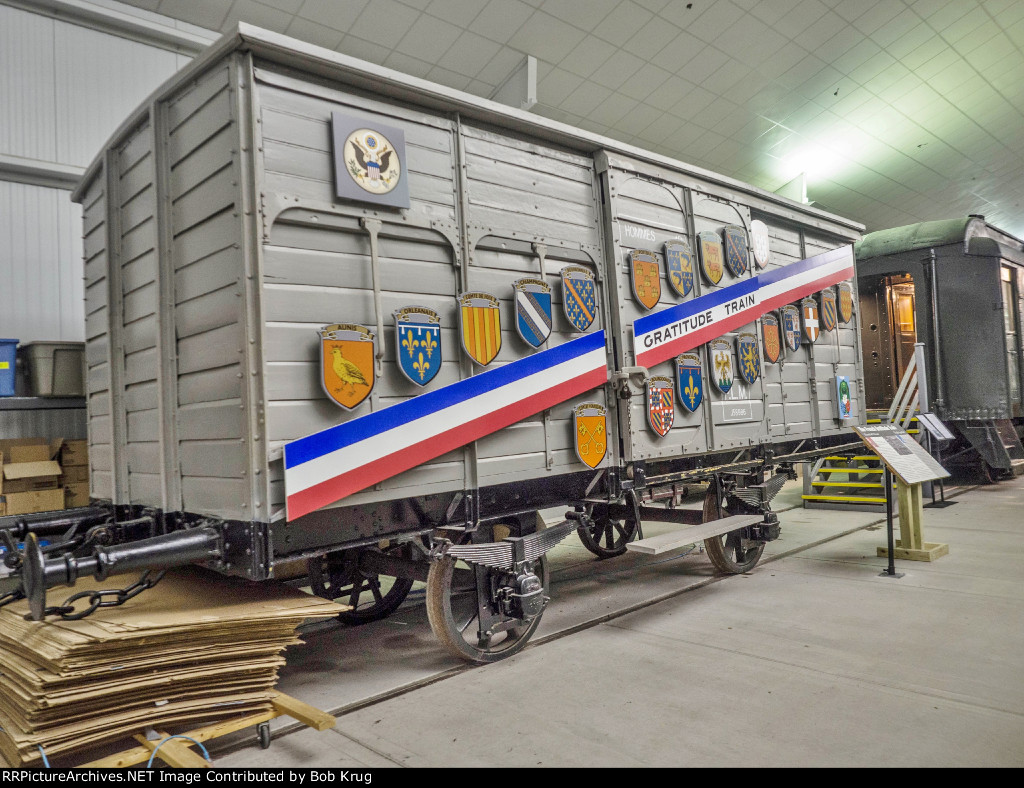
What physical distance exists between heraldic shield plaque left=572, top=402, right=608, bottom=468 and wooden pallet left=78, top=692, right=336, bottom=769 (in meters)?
2.18

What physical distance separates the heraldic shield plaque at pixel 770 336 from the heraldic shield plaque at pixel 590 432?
224cm

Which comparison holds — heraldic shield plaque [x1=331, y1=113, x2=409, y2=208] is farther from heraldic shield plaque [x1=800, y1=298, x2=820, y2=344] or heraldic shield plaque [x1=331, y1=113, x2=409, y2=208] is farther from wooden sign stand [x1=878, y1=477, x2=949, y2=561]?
wooden sign stand [x1=878, y1=477, x2=949, y2=561]

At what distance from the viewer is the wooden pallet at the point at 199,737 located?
2.70 meters

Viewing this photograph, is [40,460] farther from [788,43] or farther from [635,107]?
[788,43]

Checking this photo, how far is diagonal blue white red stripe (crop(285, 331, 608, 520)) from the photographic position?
326cm

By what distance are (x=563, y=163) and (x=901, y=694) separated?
11.7 ft

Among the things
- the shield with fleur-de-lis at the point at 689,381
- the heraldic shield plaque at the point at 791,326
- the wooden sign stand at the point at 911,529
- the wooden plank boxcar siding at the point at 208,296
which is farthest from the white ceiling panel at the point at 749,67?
the wooden sign stand at the point at 911,529

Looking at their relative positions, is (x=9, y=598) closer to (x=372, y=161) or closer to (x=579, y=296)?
(x=372, y=161)

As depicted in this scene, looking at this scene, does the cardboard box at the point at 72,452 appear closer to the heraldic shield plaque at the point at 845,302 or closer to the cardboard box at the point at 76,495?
the cardboard box at the point at 76,495

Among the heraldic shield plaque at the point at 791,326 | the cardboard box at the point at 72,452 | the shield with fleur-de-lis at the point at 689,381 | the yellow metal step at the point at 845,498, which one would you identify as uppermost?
the heraldic shield plaque at the point at 791,326

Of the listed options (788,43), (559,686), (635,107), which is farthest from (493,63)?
(559,686)

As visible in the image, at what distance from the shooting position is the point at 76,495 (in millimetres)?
5926

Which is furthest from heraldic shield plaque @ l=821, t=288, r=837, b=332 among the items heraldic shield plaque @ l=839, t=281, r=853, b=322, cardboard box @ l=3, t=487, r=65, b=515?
cardboard box @ l=3, t=487, r=65, b=515

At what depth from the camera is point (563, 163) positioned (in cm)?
471
